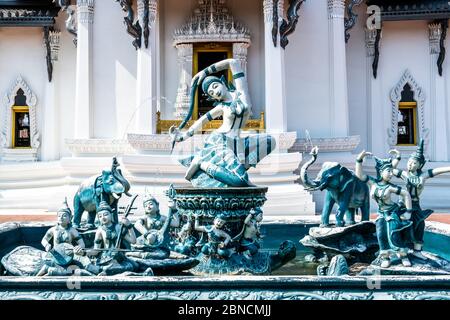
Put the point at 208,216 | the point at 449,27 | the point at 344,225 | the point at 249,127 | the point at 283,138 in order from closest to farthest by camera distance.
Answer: the point at 208,216 < the point at 344,225 < the point at 283,138 < the point at 249,127 < the point at 449,27

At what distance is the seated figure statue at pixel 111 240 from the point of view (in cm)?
489

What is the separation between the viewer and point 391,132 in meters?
14.4

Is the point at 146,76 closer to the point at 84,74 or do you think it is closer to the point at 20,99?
the point at 84,74

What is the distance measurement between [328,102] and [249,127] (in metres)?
2.04

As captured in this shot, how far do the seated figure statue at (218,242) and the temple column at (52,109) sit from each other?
Answer: 402 inches

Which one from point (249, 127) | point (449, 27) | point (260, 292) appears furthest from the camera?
point (449, 27)

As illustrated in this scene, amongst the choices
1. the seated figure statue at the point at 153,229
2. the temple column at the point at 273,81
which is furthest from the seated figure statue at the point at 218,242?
the temple column at the point at 273,81

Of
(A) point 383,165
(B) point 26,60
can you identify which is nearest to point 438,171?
(A) point 383,165

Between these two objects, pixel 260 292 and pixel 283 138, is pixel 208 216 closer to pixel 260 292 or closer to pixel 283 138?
pixel 260 292

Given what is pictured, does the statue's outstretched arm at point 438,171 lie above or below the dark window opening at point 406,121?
below

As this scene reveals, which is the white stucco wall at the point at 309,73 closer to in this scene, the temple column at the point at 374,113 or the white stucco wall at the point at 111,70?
the temple column at the point at 374,113

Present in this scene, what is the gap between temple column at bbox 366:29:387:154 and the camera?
1427cm

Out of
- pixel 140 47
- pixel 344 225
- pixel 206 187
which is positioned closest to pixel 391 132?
pixel 140 47

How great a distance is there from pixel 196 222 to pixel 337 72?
325 inches
